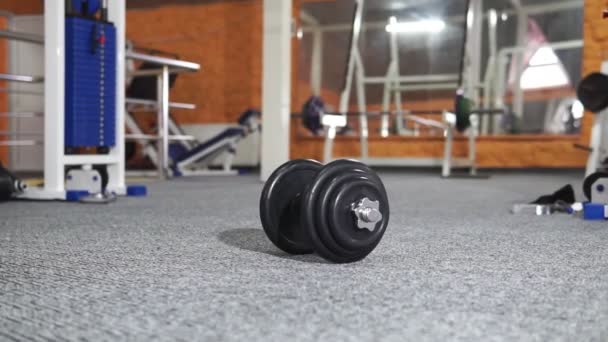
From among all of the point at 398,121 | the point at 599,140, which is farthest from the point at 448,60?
the point at 599,140

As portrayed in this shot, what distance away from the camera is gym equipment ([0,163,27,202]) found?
7.18 feet

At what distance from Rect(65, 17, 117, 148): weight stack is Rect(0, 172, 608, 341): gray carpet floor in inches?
27.8

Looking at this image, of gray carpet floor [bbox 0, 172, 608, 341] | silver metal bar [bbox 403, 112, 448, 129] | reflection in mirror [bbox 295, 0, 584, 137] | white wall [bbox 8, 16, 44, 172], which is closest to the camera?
gray carpet floor [bbox 0, 172, 608, 341]

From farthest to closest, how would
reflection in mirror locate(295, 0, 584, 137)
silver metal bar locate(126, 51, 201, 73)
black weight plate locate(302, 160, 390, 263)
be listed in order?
reflection in mirror locate(295, 0, 584, 137) < silver metal bar locate(126, 51, 201, 73) < black weight plate locate(302, 160, 390, 263)

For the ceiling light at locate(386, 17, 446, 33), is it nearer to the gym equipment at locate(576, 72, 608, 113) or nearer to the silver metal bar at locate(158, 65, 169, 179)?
the silver metal bar at locate(158, 65, 169, 179)

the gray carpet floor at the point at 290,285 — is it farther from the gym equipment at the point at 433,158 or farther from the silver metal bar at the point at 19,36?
the gym equipment at the point at 433,158

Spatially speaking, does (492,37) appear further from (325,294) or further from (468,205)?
(325,294)

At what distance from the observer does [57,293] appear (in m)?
0.80

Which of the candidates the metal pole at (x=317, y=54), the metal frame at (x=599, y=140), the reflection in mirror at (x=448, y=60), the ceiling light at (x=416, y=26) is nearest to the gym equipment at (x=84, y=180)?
the metal frame at (x=599, y=140)

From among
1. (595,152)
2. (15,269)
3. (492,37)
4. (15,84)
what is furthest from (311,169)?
(15,84)

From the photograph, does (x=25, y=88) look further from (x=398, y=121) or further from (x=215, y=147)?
(x=398, y=121)

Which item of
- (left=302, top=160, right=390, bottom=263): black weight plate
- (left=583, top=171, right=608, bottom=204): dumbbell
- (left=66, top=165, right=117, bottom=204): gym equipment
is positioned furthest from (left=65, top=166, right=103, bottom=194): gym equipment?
(left=583, top=171, right=608, bottom=204): dumbbell

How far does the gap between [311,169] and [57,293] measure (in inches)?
20.9

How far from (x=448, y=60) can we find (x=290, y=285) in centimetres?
548
